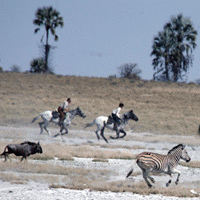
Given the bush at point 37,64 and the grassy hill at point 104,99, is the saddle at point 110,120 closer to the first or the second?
the grassy hill at point 104,99

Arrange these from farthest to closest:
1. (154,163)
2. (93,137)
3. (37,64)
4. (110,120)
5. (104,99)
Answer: (37,64), (104,99), (93,137), (110,120), (154,163)

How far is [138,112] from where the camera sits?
49.8 m

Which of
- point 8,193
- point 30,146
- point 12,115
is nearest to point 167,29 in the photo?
point 12,115

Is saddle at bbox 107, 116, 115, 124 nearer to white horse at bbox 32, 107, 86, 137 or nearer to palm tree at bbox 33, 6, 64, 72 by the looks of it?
white horse at bbox 32, 107, 86, 137

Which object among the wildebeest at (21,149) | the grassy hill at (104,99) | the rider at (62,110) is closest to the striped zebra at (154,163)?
the wildebeest at (21,149)

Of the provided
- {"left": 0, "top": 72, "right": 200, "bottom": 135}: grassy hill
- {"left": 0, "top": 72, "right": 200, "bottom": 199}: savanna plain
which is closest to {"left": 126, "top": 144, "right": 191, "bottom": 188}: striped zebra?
{"left": 0, "top": 72, "right": 200, "bottom": 199}: savanna plain

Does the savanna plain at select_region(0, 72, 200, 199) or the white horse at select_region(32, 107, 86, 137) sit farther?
the white horse at select_region(32, 107, 86, 137)

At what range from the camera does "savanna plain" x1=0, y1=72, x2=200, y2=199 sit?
11.7m

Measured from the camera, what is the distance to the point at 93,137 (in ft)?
106

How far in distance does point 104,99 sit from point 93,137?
24.2 metres

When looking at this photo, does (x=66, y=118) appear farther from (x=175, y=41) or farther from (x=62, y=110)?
(x=175, y=41)

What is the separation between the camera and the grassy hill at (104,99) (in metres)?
43.4

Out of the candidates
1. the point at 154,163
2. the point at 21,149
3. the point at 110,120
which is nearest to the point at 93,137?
the point at 110,120

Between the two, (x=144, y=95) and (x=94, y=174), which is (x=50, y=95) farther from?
(x=94, y=174)
